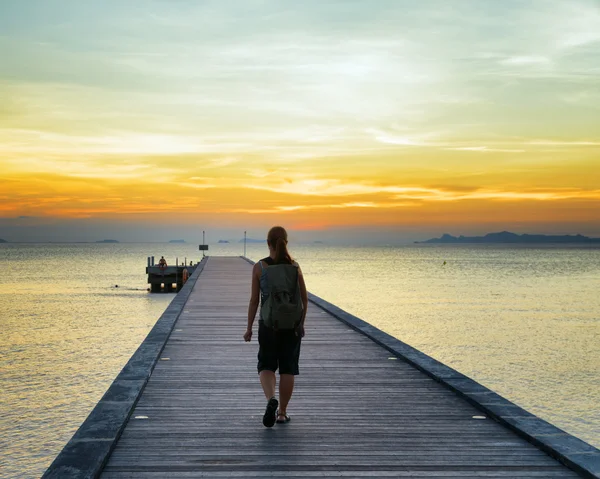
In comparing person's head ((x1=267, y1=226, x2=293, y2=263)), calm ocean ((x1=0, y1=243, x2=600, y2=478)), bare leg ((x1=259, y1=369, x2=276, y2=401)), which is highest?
person's head ((x1=267, y1=226, x2=293, y2=263))

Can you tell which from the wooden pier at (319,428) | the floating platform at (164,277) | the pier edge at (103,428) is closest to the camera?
the pier edge at (103,428)

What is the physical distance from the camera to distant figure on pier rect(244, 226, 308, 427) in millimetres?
5586

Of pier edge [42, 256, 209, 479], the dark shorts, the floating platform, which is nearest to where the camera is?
pier edge [42, 256, 209, 479]

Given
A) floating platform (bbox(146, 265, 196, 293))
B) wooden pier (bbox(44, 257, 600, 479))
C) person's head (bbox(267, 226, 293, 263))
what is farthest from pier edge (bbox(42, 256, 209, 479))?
floating platform (bbox(146, 265, 196, 293))

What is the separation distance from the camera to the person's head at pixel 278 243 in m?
5.56

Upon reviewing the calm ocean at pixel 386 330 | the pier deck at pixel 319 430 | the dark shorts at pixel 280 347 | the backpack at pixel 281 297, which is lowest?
the calm ocean at pixel 386 330

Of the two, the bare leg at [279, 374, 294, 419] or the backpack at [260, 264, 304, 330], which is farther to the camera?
the bare leg at [279, 374, 294, 419]

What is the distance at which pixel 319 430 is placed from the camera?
223 inches

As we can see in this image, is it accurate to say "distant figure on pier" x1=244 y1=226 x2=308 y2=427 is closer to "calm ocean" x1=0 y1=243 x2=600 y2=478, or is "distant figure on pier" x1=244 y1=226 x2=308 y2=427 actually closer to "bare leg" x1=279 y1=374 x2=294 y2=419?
"bare leg" x1=279 y1=374 x2=294 y2=419

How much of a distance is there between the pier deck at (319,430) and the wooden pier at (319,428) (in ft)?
0.04

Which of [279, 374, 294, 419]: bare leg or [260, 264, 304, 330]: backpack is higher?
[260, 264, 304, 330]: backpack

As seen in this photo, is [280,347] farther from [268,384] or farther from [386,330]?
[386,330]

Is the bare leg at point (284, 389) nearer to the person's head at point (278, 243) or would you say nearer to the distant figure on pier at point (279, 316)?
the distant figure on pier at point (279, 316)

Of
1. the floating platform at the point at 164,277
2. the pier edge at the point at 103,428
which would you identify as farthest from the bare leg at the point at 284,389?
the floating platform at the point at 164,277
